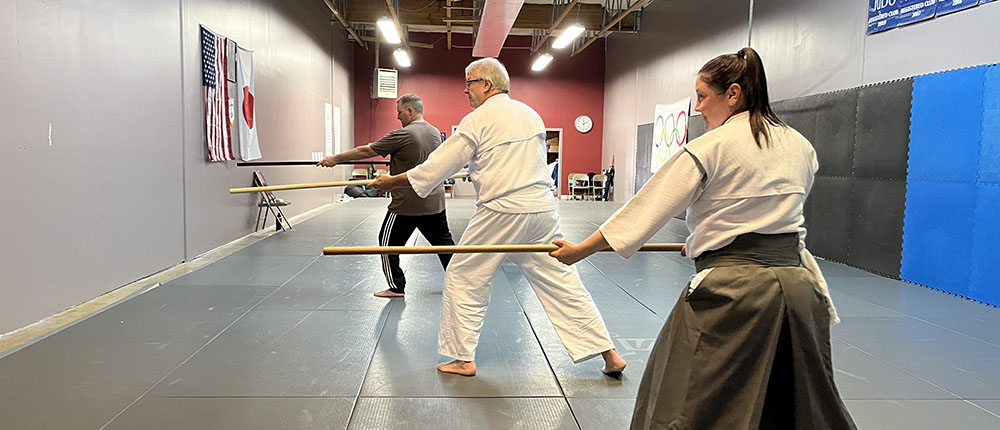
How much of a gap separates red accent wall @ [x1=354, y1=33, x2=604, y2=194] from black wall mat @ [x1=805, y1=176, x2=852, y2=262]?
33.1 feet

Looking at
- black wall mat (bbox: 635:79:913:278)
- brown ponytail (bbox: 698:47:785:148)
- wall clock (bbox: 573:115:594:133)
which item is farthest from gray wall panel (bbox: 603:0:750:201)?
brown ponytail (bbox: 698:47:785:148)

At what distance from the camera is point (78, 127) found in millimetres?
4070

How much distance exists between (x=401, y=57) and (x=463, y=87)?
199cm

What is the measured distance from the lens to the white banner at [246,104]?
7152mm

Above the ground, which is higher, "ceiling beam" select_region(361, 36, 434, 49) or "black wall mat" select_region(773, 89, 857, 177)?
"ceiling beam" select_region(361, 36, 434, 49)

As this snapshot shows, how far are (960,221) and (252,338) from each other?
4849 millimetres

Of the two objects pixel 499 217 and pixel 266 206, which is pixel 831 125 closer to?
pixel 499 217

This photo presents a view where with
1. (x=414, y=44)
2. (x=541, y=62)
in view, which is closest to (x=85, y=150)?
(x=414, y=44)

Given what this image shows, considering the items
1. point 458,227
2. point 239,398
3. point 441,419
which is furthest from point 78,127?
point 458,227

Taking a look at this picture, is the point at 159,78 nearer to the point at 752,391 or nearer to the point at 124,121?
the point at 124,121

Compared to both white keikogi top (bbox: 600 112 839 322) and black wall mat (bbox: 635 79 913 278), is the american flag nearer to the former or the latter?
white keikogi top (bbox: 600 112 839 322)

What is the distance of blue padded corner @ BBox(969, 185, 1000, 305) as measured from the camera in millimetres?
4477

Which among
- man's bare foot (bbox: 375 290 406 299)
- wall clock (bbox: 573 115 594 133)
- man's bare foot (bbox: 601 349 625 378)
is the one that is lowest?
man's bare foot (bbox: 375 290 406 299)

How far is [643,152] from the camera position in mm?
12812
